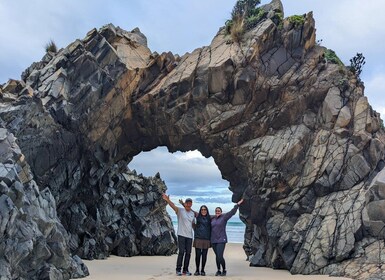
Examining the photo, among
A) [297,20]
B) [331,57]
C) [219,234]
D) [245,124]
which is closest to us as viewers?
[219,234]

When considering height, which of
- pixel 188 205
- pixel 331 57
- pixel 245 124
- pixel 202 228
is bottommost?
pixel 202 228

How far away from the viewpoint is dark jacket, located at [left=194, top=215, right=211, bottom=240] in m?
14.5

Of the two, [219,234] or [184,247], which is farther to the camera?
[219,234]

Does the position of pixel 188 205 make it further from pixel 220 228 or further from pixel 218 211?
pixel 220 228

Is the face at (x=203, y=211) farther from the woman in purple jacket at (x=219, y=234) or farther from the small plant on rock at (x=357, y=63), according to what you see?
the small plant on rock at (x=357, y=63)

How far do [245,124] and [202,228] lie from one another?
6.51 m

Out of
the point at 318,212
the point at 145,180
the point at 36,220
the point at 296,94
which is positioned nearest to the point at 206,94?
the point at 296,94

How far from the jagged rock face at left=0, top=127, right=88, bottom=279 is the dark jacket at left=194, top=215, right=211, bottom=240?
13.8 feet

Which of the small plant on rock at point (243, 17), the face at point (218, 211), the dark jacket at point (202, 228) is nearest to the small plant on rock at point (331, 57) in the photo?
the small plant on rock at point (243, 17)

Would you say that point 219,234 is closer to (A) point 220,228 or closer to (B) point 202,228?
(A) point 220,228

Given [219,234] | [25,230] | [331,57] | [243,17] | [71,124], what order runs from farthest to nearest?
[243,17]
[331,57]
[71,124]
[219,234]
[25,230]

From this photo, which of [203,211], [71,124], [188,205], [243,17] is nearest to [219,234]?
[203,211]

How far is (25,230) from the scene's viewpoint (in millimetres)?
11477

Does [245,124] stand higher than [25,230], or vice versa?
[245,124]
